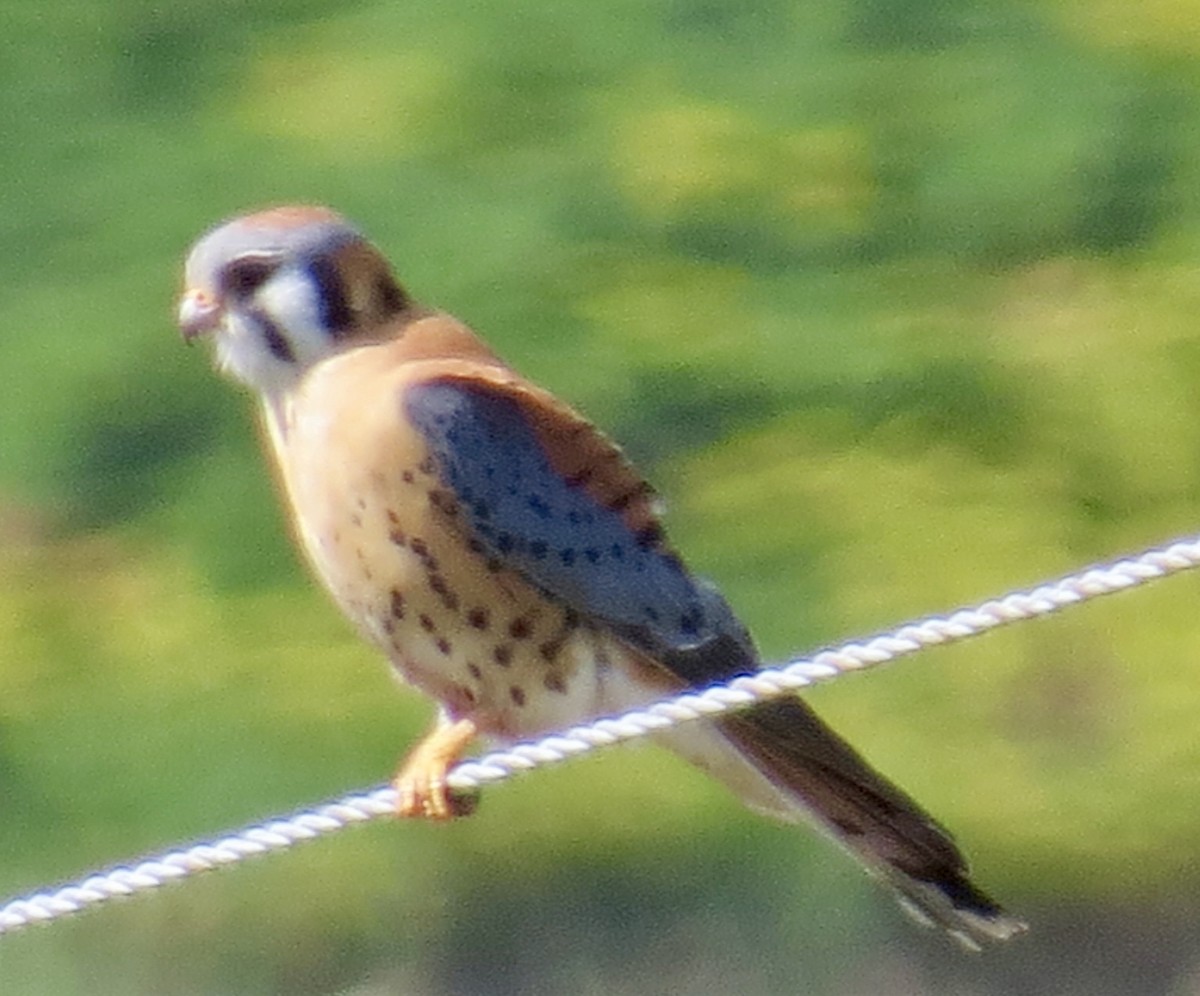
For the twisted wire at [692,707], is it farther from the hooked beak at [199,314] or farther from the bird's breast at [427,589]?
the hooked beak at [199,314]

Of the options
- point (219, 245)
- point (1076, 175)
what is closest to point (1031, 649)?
point (1076, 175)

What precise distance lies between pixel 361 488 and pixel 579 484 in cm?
22

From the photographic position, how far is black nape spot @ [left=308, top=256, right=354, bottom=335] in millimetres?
2158

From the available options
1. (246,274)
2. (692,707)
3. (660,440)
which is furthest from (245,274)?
(660,440)

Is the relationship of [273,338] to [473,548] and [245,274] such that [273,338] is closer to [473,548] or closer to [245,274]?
[245,274]

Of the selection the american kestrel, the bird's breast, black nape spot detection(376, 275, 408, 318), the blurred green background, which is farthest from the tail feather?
the blurred green background

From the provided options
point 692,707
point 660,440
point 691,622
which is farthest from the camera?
point 660,440

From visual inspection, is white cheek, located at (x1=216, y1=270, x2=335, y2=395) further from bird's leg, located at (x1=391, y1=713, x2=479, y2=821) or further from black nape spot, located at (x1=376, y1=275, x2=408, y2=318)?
bird's leg, located at (x1=391, y1=713, x2=479, y2=821)

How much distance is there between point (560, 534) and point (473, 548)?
0.08 m

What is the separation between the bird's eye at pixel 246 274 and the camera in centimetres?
213

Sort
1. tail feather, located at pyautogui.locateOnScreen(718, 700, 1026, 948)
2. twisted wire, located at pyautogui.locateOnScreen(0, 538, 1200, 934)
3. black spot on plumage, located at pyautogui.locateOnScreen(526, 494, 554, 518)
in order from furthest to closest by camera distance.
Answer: black spot on plumage, located at pyautogui.locateOnScreen(526, 494, 554, 518)
tail feather, located at pyautogui.locateOnScreen(718, 700, 1026, 948)
twisted wire, located at pyautogui.locateOnScreen(0, 538, 1200, 934)

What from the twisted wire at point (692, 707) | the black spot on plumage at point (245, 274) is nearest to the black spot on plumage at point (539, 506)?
the black spot on plumage at point (245, 274)

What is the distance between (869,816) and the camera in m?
2.12

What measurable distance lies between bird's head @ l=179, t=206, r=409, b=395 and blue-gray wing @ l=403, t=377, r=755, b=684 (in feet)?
0.32
